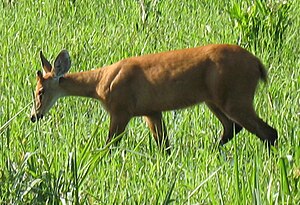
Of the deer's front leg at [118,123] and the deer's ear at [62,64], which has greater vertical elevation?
the deer's ear at [62,64]

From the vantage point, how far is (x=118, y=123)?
5891 millimetres

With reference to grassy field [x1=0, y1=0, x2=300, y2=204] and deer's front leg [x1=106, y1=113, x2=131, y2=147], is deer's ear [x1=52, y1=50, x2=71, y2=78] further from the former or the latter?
deer's front leg [x1=106, y1=113, x2=131, y2=147]

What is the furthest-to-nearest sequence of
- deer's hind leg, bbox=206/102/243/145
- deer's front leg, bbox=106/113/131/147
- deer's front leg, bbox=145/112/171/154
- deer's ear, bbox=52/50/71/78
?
deer's ear, bbox=52/50/71/78, deer's hind leg, bbox=206/102/243/145, deer's front leg, bbox=106/113/131/147, deer's front leg, bbox=145/112/171/154

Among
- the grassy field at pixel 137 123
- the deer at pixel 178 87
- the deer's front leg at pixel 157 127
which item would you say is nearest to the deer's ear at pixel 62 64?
the deer at pixel 178 87

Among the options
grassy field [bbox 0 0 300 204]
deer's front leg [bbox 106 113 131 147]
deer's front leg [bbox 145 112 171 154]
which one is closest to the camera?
grassy field [bbox 0 0 300 204]

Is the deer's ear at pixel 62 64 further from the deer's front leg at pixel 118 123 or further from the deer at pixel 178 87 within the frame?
the deer's front leg at pixel 118 123

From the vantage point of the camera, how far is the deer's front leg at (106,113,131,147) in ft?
19.0

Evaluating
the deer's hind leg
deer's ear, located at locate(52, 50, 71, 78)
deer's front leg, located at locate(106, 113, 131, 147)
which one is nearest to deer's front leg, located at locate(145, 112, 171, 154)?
deer's front leg, located at locate(106, 113, 131, 147)

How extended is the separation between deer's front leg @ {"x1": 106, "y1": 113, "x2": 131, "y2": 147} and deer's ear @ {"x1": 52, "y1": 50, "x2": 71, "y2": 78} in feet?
1.70

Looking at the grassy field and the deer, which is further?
the deer

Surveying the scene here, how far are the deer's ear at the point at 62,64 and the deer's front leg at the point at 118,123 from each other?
0.52m

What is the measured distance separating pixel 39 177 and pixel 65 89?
2582mm

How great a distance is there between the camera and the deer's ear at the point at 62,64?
6137mm

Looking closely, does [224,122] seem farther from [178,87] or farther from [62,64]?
[62,64]
